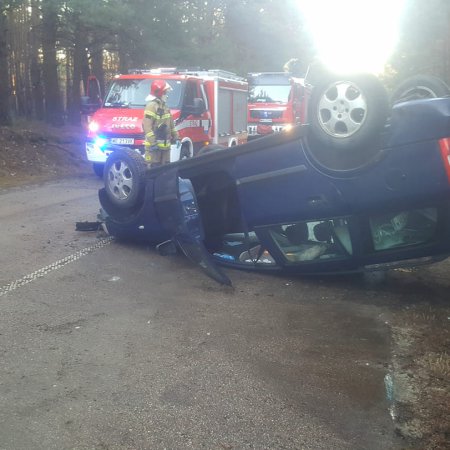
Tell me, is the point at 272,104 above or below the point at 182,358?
above

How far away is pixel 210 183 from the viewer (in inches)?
242

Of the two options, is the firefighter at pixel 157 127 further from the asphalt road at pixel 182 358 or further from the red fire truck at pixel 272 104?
the red fire truck at pixel 272 104

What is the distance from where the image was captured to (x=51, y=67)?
72.1ft

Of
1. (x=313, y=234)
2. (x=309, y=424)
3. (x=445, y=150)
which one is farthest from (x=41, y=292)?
(x=445, y=150)

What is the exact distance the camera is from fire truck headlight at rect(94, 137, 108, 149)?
12.2m

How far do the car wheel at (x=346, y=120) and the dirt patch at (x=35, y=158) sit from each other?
9650 millimetres

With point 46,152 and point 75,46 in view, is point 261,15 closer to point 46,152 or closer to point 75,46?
point 75,46

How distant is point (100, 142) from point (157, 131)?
3.49 metres

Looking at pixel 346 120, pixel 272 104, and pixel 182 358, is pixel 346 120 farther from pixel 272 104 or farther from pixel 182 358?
pixel 272 104

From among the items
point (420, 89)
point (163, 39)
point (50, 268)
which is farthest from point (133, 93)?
point (163, 39)

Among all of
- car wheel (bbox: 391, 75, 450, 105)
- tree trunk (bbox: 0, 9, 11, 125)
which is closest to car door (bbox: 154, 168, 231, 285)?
car wheel (bbox: 391, 75, 450, 105)

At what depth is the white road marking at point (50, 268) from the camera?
540cm

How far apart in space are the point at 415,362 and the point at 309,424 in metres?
1.13

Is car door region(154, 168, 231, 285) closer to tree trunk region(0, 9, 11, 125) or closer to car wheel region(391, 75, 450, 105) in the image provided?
car wheel region(391, 75, 450, 105)
